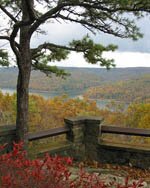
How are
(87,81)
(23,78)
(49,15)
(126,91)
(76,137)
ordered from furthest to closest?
(87,81) → (126,91) → (76,137) → (23,78) → (49,15)

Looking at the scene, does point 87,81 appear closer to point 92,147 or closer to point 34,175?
point 92,147

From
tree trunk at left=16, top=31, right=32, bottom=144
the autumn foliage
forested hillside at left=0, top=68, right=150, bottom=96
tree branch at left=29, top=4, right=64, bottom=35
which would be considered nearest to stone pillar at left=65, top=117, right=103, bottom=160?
tree trunk at left=16, top=31, right=32, bottom=144

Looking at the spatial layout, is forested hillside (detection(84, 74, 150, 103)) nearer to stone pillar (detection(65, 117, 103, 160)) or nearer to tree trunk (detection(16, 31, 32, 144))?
stone pillar (detection(65, 117, 103, 160))

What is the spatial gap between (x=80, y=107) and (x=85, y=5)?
4645cm

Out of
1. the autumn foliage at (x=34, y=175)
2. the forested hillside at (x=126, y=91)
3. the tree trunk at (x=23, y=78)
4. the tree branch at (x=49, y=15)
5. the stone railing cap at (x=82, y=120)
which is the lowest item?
the forested hillside at (x=126, y=91)

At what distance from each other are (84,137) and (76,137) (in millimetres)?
242

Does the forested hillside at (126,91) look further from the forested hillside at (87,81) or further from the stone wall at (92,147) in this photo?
the stone wall at (92,147)

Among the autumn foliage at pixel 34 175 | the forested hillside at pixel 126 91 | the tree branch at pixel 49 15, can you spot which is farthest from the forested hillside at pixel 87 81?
the autumn foliage at pixel 34 175

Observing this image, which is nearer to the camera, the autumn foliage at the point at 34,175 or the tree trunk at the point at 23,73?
the autumn foliage at the point at 34,175

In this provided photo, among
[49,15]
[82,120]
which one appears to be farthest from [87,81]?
[49,15]

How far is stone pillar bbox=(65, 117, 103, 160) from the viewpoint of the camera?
893 centimetres

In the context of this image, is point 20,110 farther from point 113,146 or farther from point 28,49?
point 113,146

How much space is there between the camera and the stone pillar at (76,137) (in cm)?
888

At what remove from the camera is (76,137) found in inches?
354
